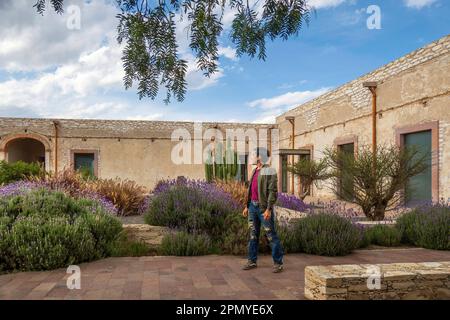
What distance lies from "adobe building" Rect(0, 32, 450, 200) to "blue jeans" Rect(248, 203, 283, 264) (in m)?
7.20

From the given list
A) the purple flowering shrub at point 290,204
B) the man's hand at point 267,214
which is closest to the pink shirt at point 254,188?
the man's hand at point 267,214

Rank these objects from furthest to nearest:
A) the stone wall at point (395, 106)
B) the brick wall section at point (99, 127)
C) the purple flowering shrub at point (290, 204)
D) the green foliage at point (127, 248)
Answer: the brick wall section at point (99, 127), the purple flowering shrub at point (290, 204), the stone wall at point (395, 106), the green foliage at point (127, 248)

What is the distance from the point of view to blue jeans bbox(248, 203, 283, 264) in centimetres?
469

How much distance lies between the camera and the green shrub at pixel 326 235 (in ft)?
19.3

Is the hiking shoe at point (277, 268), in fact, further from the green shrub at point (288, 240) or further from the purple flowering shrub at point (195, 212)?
the purple flowering shrub at point (195, 212)

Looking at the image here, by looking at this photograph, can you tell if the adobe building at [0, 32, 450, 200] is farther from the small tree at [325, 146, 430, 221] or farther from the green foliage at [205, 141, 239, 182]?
the green foliage at [205, 141, 239, 182]

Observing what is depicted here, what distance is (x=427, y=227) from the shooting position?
651 centimetres

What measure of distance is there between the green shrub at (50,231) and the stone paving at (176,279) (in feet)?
0.63

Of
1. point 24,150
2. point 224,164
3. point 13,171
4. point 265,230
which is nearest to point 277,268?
point 265,230

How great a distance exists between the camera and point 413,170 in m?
9.10

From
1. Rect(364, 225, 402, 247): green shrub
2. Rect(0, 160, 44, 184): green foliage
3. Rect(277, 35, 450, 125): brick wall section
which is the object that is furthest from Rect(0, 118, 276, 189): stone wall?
Rect(364, 225, 402, 247): green shrub

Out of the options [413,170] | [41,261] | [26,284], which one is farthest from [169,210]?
[413,170]

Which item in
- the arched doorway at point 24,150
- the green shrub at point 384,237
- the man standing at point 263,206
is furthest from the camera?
the arched doorway at point 24,150
